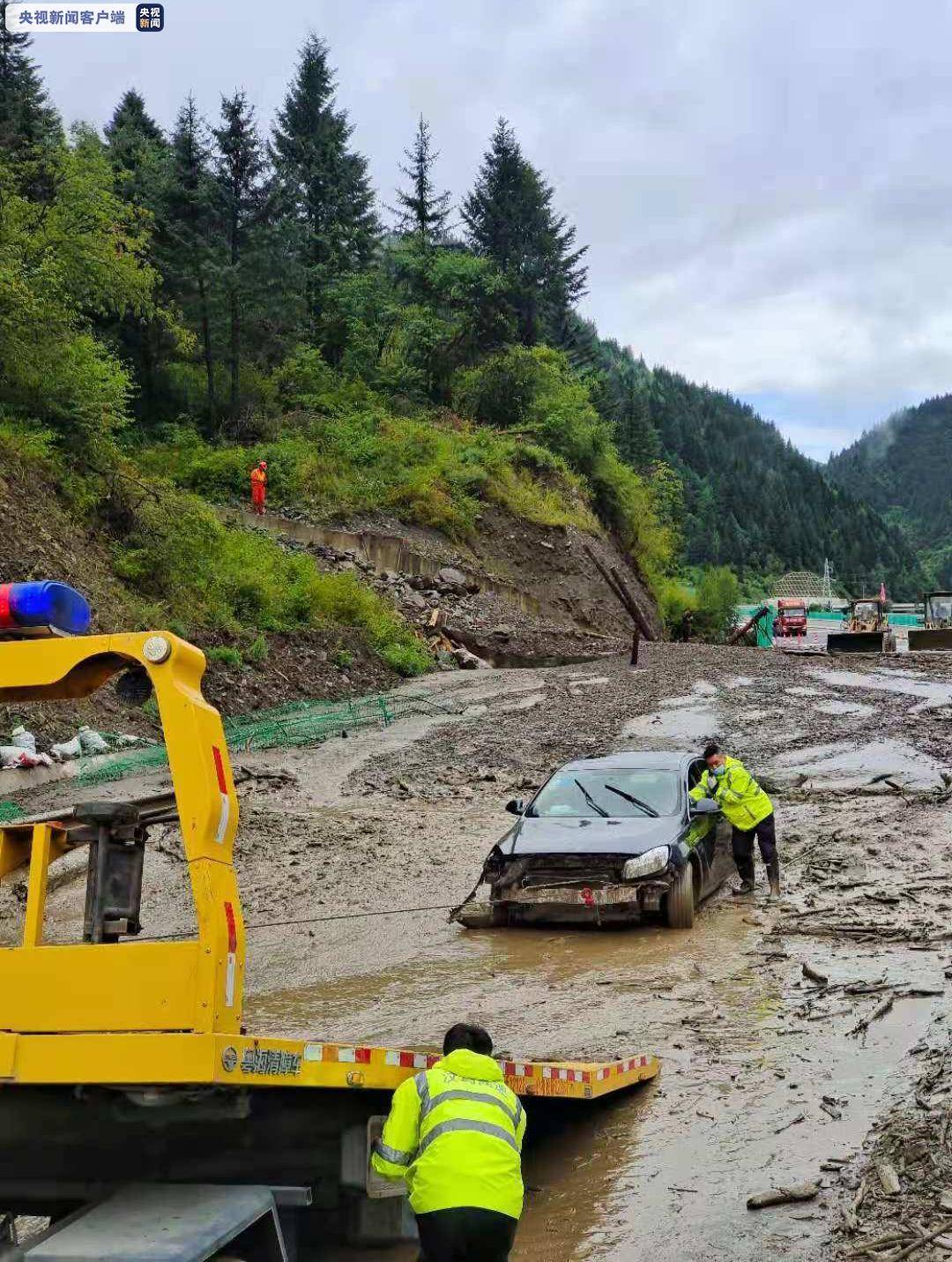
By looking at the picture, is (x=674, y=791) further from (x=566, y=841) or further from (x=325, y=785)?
(x=325, y=785)

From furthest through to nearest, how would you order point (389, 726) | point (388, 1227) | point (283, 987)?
point (389, 726) → point (283, 987) → point (388, 1227)

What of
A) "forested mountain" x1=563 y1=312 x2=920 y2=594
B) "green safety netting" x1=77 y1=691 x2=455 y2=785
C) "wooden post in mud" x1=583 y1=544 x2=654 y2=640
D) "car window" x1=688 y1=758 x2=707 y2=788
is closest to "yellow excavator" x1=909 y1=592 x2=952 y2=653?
"wooden post in mud" x1=583 y1=544 x2=654 y2=640

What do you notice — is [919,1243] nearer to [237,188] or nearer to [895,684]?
[895,684]

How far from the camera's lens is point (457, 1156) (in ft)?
14.3

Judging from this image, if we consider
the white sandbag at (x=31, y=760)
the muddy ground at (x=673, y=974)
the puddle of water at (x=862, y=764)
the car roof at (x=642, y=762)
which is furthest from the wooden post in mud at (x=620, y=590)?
the car roof at (x=642, y=762)

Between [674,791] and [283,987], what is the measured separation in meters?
4.05

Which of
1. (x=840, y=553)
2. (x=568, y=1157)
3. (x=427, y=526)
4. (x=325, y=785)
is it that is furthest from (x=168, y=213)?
(x=840, y=553)

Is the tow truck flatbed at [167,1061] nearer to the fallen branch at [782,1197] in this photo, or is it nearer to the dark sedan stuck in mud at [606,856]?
the fallen branch at [782,1197]

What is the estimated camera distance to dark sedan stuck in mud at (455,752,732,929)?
33.2 feet

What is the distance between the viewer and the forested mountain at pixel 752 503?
497 feet

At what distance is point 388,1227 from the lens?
16.3 ft

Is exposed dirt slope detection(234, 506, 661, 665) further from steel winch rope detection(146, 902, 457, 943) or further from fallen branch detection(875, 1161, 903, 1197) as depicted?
fallen branch detection(875, 1161, 903, 1197)

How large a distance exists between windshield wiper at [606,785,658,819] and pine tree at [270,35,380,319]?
49.0 metres

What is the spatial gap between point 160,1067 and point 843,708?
68.4ft
